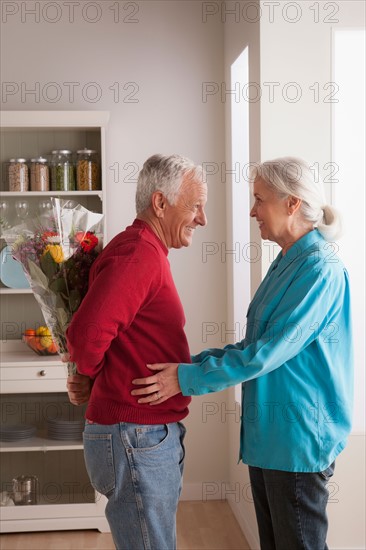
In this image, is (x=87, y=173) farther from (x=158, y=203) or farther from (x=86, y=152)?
(x=158, y=203)

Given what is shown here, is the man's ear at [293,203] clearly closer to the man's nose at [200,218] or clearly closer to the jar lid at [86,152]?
the man's nose at [200,218]

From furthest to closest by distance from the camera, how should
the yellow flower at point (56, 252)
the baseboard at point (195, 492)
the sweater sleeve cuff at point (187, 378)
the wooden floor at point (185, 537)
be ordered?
1. the baseboard at point (195, 492)
2. the wooden floor at point (185, 537)
3. the yellow flower at point (56, 252)
4. the sweater sleeve cuff at point (187, 378)

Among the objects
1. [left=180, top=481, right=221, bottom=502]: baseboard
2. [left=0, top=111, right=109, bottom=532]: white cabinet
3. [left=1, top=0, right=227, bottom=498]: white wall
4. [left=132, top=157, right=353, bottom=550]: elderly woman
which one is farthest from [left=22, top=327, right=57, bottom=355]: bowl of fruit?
[left=132, top=157, right=353, bottom=550]: elderly woman

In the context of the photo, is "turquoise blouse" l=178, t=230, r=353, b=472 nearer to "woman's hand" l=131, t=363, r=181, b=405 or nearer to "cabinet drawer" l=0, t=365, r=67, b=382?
"woman's hand" l=131, t=363, r=181, b=405

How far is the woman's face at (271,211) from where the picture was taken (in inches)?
88.2

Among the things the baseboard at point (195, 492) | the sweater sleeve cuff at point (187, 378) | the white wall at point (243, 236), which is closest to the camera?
the sweater sleeve cuff at point (187, 378)

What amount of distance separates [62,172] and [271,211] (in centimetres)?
221

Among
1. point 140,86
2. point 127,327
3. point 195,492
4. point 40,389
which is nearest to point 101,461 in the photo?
point 127,327

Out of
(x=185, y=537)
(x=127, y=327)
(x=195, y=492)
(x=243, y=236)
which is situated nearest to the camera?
(x=127, y=327)

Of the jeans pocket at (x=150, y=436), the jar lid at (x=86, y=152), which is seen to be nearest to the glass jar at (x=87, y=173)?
the jar lid at (x=86, y=152)

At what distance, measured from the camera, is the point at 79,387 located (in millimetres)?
2105

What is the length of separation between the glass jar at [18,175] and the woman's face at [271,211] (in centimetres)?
224

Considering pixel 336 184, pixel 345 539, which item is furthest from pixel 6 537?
pixel 336 184

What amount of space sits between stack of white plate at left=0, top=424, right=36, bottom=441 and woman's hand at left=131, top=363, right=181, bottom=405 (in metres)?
2.48
